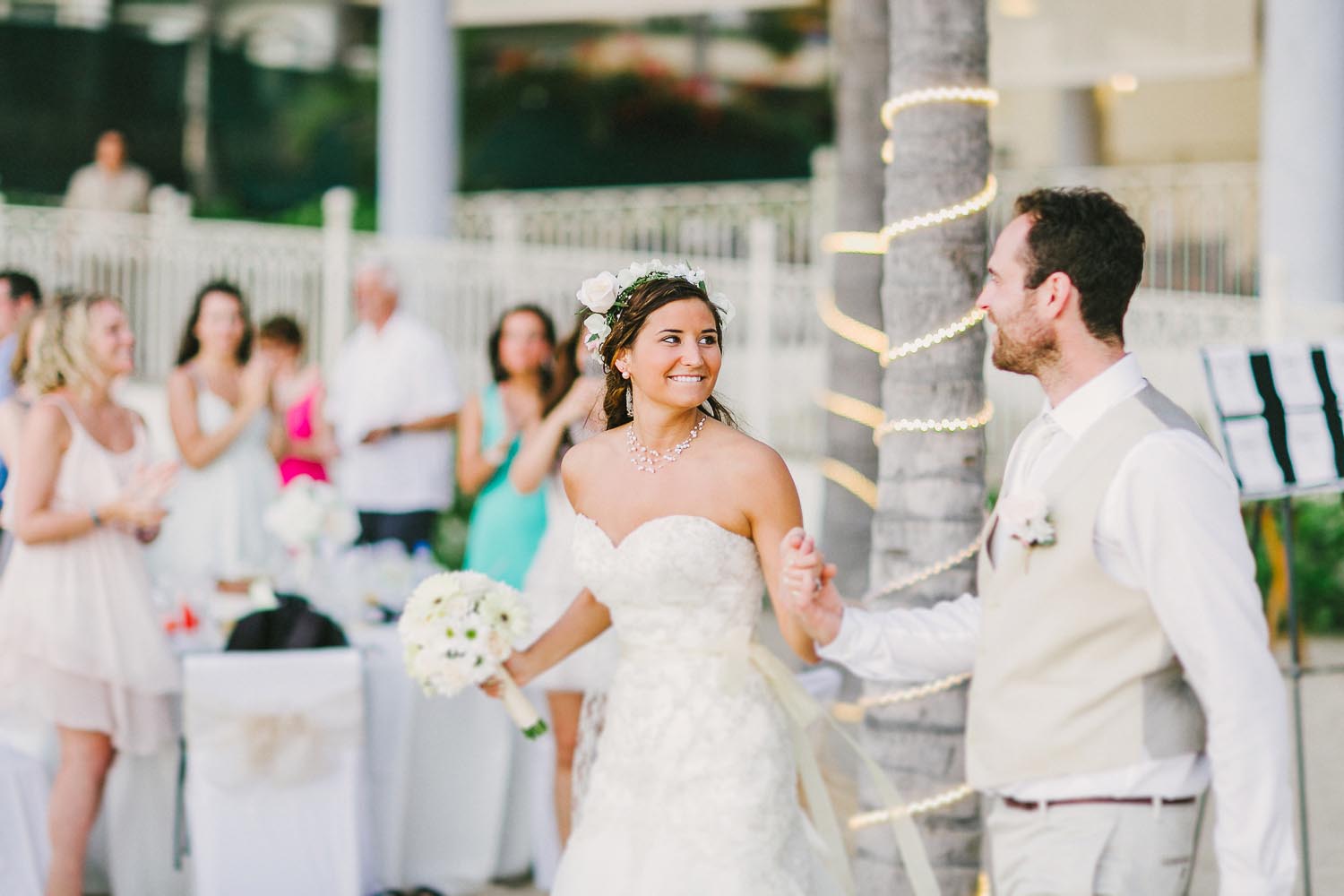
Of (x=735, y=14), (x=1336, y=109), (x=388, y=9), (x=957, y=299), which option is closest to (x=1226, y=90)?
(x=735, y=14)

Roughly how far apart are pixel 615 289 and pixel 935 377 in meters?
0.99

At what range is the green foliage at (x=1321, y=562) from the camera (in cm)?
1049

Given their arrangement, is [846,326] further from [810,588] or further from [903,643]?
[810,588]

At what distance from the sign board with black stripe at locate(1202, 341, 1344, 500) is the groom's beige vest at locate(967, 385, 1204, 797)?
1.99 meters

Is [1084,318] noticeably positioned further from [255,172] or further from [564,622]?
[255,172]

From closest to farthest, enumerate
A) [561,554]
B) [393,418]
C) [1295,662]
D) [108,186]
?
1. [1295,662]
2. [561,554]
3. [393,418]
4. [108,186]

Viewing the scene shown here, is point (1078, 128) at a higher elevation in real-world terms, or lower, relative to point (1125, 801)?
higher

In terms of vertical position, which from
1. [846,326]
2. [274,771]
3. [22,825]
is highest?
[846,326]

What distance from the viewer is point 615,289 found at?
3635 millimetres

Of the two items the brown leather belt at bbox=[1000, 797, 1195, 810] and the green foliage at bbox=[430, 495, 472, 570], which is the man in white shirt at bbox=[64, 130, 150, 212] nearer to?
the green foliage at bbox=[430, 495, 472, 570]

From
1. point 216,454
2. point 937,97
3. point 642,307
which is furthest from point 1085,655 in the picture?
point 216,454

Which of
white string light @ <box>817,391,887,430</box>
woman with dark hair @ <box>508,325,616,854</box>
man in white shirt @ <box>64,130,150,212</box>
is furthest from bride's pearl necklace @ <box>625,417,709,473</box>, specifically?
man in white shirt @ <box>64,130,150,212</box>

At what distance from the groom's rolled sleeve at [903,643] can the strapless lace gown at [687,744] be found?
0.33 metres

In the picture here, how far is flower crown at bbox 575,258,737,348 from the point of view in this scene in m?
3.60
